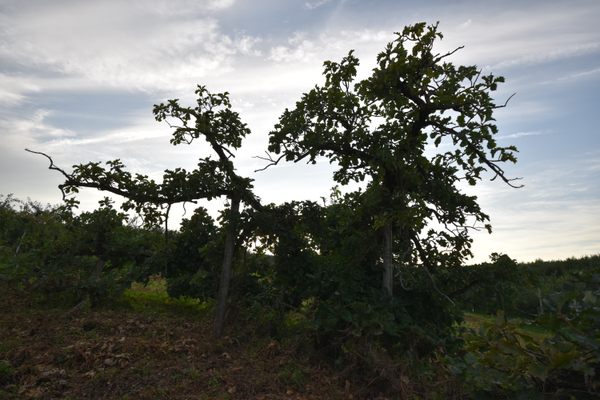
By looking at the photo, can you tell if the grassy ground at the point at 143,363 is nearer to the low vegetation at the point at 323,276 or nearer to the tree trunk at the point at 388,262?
the low vegetation at the point at 323,276

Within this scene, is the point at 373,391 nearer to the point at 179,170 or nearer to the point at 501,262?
the point at 501,262

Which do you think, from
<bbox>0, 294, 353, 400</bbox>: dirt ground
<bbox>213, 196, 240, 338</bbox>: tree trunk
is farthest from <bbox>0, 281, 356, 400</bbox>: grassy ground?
<bbox>213, 196, 240, 338</bbox>: tree trunk

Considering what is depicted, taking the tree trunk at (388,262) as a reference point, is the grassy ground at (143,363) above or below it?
below

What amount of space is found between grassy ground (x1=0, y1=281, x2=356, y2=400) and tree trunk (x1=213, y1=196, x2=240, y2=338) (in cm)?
32

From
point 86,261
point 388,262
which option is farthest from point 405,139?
point 86,261

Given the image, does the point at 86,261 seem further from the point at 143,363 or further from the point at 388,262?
the point at 388,262

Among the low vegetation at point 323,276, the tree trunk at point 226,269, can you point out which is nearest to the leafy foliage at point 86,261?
the low vegetation at point 323,276

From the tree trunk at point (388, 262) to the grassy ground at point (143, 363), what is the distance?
1770 mm

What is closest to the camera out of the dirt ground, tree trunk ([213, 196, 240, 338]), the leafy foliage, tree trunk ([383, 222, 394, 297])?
the dirt ground

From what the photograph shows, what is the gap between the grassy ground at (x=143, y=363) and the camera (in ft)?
19.3

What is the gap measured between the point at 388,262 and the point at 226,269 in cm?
303

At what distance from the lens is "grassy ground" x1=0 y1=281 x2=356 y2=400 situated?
5895 millimetres

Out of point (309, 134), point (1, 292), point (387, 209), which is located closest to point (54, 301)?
point (1, 292)

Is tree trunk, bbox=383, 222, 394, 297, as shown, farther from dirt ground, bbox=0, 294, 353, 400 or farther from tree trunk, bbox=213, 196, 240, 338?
tree trunk, bbox=213, 196, 240, 338
